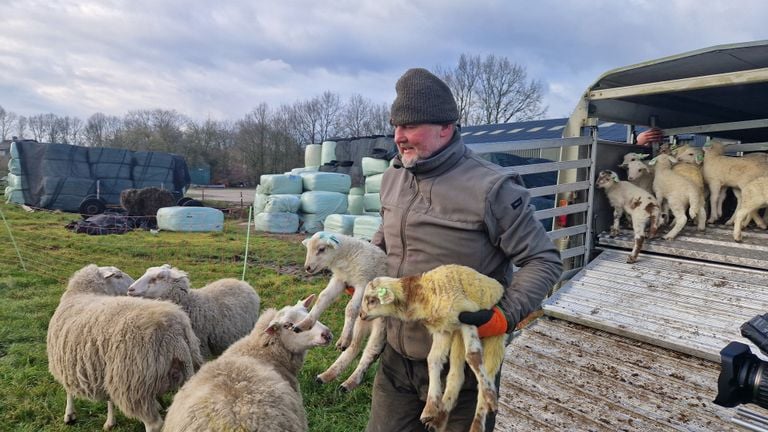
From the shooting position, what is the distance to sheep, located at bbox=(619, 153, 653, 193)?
5.09 meters

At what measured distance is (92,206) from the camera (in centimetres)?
1866

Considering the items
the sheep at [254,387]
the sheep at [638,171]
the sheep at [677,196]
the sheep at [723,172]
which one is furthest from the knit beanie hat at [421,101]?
the sheep at [723,172]

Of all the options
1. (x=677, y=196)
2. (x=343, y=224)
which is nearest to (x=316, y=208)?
(x=343, y=224)

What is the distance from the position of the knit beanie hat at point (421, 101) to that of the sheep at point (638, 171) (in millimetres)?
4103

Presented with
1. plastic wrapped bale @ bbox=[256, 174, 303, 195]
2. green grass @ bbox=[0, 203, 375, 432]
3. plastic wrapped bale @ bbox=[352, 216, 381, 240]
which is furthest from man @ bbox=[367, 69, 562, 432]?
plastic wrapped bale @ bbox=[256, 174, 303, 195]

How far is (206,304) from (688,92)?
5.63 metres

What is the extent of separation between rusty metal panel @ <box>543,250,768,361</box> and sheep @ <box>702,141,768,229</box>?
1.21 metres

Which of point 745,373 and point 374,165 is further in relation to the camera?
point 374,165

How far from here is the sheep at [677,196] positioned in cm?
461

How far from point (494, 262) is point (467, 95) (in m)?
45.9

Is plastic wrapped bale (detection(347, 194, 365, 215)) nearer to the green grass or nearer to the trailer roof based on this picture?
the green grass

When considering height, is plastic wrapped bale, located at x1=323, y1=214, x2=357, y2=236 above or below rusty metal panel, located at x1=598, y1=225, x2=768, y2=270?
below

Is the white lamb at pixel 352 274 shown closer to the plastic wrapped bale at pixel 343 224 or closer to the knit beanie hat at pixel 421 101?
the knit beanie hat at pixel 421 101

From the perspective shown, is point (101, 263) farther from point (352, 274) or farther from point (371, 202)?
point (352, 274)
